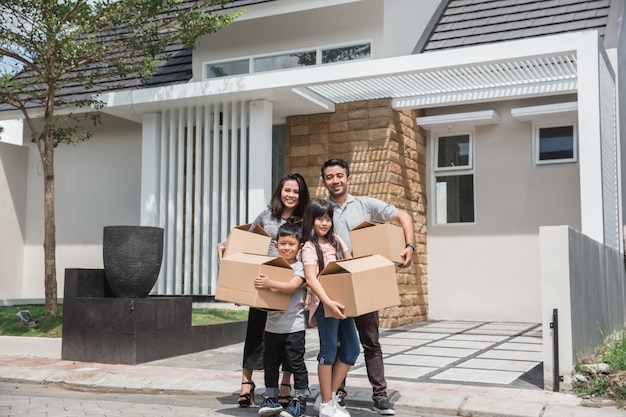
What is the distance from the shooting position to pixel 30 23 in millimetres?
9453

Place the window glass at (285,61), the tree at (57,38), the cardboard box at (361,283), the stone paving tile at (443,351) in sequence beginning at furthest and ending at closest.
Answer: the window glass at (285,61) → the tree at (57,38) → the stone paving tile at (443,351) → the cardboard box at (361,283)

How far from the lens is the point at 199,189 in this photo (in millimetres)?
11383

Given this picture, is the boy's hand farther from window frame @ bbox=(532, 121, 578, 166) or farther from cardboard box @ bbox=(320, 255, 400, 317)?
window frame @ bbox=(532, 121, 578, 166)


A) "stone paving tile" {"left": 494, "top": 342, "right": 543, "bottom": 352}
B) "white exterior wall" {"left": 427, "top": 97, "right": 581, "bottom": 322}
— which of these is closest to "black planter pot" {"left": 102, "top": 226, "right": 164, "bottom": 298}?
"stone paving tile" {"left": 494, "top": 342, "right": 543, "bottom": 352}

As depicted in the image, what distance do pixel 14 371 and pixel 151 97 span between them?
509cm

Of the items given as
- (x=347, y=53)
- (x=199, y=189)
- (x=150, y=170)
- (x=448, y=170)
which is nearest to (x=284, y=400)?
(x=199, y=189)

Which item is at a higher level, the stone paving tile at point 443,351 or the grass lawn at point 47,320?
the grass lawn at point 47,320

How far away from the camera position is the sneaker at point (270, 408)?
4.86 metres

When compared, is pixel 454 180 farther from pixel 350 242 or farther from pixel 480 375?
pixel 350 242

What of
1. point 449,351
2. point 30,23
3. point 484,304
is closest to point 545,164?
point 484,304

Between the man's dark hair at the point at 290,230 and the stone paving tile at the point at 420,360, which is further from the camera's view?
the stone paving tile at the point at 420,360

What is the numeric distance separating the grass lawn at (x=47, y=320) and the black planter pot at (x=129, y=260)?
96 centimetres

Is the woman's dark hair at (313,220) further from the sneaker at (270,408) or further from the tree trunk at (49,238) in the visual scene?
the tree trunk at (49,238)

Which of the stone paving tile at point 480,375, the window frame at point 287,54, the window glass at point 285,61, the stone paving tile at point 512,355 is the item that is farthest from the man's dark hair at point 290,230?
the window glass at point 285,61
